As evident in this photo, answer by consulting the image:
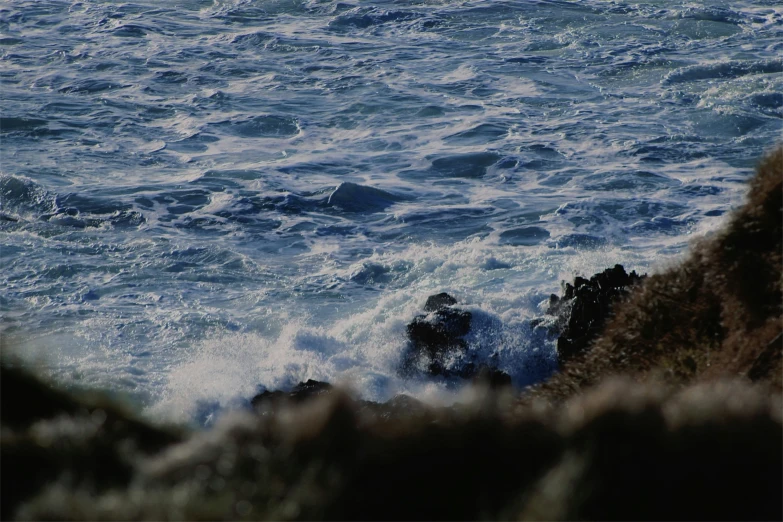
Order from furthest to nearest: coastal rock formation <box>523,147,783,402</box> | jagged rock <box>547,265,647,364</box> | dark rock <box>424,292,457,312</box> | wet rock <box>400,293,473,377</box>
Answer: dark rock <box>424,292,457,312</box>, wet rock <box>400,293,473,377</box>, jagged rock <box>547,265,647,364</box>, coastal rock formation <box>523,147,783,402</box>

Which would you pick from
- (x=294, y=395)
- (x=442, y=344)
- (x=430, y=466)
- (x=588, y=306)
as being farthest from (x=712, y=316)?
(x=442, y=344)

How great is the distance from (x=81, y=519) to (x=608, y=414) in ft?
6.78

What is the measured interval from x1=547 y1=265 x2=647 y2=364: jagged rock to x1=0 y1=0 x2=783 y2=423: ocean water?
544 millimetres

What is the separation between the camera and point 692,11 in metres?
40.2

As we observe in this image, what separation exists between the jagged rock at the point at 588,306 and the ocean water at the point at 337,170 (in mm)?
544

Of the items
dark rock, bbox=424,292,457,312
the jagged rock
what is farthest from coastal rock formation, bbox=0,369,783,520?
dark rock, bbox=424,292,457,312

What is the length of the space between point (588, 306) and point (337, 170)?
12.4 metres

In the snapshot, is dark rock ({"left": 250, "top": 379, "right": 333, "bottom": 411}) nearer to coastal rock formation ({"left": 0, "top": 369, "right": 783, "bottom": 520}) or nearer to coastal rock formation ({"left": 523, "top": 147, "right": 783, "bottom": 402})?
coastal rock formation ({"left": 523, "top": 147, "right": 783, "bottom": 402})

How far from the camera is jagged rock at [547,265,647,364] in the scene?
1225 cm

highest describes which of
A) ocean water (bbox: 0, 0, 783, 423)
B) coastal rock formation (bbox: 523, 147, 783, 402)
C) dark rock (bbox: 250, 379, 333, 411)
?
coastal rock formation (bbox: 523, 147, 783, 402)

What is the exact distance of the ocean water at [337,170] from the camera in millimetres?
15219

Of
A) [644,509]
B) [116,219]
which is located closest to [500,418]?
[644,509]

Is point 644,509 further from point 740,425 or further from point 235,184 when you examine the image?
point 235,184

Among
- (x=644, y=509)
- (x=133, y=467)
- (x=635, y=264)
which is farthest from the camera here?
(x=635, y=264)
